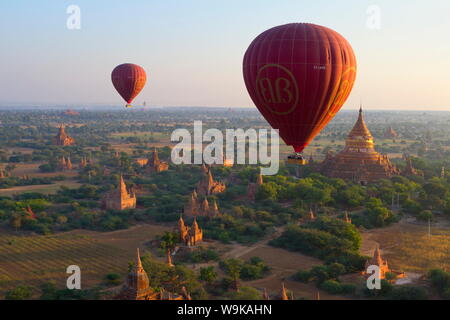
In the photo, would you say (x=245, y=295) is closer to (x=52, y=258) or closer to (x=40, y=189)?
Answer: (x=52, y=258)

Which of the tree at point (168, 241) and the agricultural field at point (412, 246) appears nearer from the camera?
the agricultural field at point (412, 246)

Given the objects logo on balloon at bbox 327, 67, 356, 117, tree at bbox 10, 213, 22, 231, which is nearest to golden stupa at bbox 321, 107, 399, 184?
logo on balloon at bbox 327, 67, 356, 117

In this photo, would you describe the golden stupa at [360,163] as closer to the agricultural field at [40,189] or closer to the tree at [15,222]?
the agricultural field at [40,189]

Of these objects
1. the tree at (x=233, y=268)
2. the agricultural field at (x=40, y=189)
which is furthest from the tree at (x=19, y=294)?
the agricultural field at (x=40, y=189)

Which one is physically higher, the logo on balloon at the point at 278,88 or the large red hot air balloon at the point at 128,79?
the large red hot air balloon at the point at 128,79

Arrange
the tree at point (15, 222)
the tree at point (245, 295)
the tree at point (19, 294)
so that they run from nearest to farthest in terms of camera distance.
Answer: the tree at point (245, 295) → the tree at point (19, 294) → the tree at point (15, 222)

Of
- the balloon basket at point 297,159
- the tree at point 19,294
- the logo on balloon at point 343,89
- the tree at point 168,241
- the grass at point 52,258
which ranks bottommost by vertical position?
the grass at point 52,258
